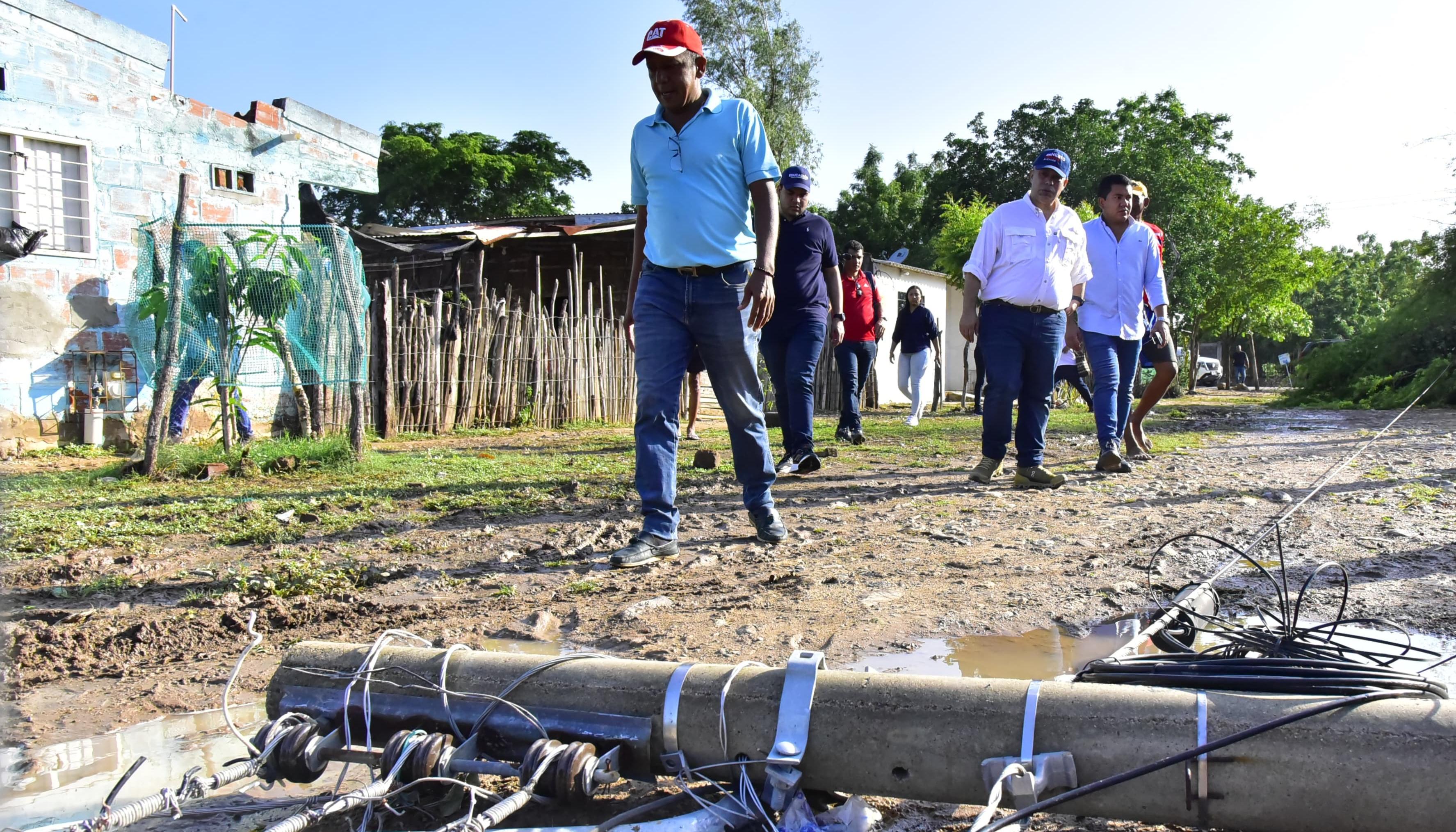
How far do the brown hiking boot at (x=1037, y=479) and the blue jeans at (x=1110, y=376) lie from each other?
0.75 metres

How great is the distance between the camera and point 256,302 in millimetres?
7387

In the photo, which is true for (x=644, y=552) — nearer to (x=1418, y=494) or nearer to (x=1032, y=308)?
(x=1032, y=308)

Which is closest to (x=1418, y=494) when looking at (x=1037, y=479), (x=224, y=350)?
(x=1037, y=479)

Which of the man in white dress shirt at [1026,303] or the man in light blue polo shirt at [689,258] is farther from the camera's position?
the man in white dress shirt at [1026,303]

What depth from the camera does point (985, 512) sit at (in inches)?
195

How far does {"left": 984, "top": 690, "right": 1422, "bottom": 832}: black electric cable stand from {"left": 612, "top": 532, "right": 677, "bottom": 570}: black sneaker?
227 cm

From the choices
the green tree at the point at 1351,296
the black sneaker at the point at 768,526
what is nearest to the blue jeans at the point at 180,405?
the black sneaker at the point at 768,526

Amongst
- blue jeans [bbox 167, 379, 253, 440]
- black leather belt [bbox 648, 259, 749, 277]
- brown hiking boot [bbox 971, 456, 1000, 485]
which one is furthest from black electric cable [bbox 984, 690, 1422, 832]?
blue jeans [bbox 167, 379, 253, 440]

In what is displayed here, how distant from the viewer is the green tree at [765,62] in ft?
107

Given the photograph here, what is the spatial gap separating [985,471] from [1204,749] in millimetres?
4565

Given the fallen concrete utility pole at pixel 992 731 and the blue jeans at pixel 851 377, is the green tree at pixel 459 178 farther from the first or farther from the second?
the fallen concrete utility pole at pixel 992 731

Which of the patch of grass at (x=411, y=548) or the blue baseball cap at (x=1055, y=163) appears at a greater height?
the blue baseball cap at (x=1055, y=163)

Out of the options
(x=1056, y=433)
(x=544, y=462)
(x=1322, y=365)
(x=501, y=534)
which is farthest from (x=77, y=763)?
(x=1322, y=365)

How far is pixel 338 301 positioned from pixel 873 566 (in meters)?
5.66
